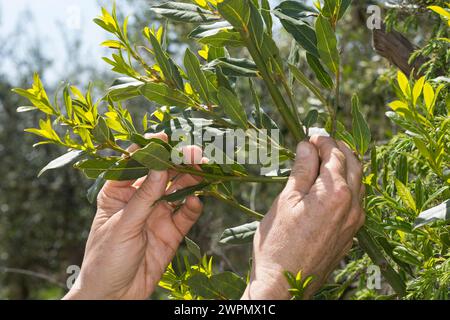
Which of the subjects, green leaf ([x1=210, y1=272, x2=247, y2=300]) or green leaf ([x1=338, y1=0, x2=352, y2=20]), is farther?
green leaf ([x1=210, y1=272, x2=247, y2=300])

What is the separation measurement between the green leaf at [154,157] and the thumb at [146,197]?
51mm

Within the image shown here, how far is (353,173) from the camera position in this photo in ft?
4.15

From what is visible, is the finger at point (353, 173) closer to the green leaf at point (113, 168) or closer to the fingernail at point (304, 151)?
the fingernail at point (304, 151)

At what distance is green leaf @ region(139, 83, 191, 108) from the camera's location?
1.34 m

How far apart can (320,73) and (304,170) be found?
0.84 ft

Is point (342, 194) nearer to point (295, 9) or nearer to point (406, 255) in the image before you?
point (406, 255)

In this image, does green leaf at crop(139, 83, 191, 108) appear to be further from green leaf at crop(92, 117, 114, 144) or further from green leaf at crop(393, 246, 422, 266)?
green leaf at crop(393, 246, 422, 266)

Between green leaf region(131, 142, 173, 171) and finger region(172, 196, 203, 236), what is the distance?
0.29 m

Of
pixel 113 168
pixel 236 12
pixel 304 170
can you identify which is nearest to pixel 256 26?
pixel 236 12

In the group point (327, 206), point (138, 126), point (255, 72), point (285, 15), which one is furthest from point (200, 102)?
point (138, 126)

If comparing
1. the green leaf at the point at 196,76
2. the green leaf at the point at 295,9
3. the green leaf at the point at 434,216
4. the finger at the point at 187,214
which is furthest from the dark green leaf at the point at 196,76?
A: the green leaf at the point at 434,216

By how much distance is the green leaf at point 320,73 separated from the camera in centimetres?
140

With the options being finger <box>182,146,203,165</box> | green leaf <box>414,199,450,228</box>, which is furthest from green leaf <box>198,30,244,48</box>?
green leaf <box>414,199,450,228</box>

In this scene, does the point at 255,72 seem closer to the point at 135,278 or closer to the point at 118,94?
the point at 118,94
